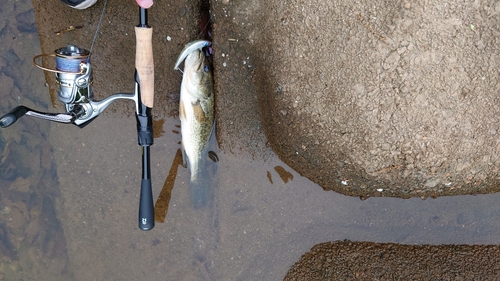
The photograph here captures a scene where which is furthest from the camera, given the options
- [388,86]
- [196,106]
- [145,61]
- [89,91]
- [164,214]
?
[164,214]

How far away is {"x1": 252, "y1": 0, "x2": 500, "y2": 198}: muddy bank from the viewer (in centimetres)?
215

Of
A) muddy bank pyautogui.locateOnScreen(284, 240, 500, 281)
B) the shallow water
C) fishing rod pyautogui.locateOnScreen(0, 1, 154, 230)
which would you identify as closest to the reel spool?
fishing rod pyautogui.locateOnScreen(0, 1, 154, 230)

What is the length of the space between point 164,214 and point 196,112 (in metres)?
0.96

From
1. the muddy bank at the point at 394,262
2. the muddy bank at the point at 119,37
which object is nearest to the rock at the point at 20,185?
the muddy bank at the point at 119,37

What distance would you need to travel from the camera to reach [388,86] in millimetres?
2217

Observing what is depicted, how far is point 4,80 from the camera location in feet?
8.91

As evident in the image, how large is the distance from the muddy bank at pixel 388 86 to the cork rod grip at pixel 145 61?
84 centimetres

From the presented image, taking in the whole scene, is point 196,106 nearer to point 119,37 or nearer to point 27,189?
point 119,37

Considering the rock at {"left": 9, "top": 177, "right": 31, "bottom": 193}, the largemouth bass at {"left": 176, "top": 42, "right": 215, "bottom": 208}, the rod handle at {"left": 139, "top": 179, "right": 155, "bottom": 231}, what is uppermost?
the largemouth bass at {"left": 176, "top": 42, "right": 215, "bottom": 208}

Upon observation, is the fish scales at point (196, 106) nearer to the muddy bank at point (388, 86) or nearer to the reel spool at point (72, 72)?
the muddy bank at point (388, 86)

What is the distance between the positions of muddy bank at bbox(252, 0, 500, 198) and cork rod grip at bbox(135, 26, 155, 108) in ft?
2.75

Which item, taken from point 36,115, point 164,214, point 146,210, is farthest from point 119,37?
point 164,214

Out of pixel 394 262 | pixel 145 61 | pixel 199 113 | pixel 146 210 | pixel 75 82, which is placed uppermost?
pixel 145 61

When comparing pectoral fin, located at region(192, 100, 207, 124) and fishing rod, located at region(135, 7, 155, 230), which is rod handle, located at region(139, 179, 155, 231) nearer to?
fishing rod, located at region(135, 7, 155, 230)
